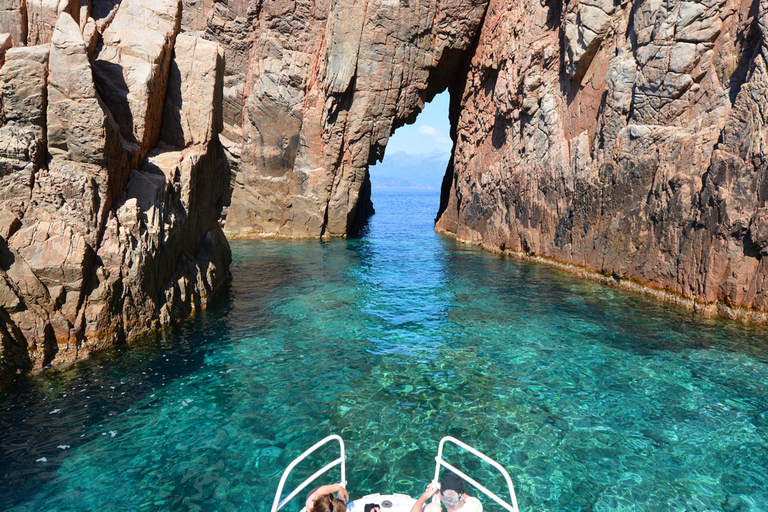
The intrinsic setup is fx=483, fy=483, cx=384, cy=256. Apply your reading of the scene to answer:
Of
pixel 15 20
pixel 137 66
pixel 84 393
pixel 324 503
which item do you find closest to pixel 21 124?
pixel 15 20

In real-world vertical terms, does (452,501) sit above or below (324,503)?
above

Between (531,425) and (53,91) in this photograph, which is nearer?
(531,425)

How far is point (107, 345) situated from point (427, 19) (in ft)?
96.6

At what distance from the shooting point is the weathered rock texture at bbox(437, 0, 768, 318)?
1570 centimetres

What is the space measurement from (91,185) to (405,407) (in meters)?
9.92

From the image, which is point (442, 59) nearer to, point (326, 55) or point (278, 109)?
point (326, 55)

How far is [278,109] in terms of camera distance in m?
36.0

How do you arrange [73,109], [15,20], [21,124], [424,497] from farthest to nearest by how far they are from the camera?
[15,20] < [73,109] < [21,124] < [424,497]

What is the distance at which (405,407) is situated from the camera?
34.5 ft

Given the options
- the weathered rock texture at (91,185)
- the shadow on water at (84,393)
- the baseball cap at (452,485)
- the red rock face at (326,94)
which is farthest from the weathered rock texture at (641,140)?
the weathered rock texture at (91,185)

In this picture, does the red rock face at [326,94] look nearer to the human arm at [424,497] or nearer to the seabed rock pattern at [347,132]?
the seabed rock pattern at [347,132]

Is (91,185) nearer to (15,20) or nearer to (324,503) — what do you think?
(15,20)

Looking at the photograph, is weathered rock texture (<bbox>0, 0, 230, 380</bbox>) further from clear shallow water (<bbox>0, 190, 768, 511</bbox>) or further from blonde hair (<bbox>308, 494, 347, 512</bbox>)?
blonde hair (<bbox>308, 494, 347, 512</bbox>)

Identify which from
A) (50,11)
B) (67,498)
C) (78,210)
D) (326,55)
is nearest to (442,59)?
(326,55)
